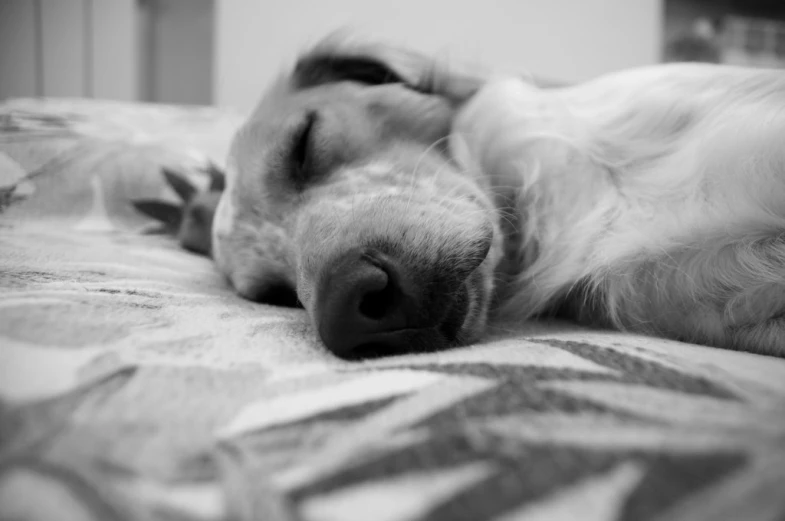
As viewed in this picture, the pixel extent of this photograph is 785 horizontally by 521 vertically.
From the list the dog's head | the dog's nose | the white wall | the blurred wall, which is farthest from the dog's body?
the blurred wall

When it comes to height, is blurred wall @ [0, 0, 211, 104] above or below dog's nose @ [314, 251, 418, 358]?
above

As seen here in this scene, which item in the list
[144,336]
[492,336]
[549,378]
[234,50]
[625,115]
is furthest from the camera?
[234,50]

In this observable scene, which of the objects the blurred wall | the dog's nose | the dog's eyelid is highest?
the blurred wall

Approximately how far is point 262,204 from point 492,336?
0.47 meters

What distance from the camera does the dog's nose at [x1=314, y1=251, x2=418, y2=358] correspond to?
0.57 meters

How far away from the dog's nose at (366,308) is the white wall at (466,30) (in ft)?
8.49

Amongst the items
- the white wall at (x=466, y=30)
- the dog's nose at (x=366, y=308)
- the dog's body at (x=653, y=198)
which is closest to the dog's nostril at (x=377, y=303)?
the dog's nose at (x=366, y=308)

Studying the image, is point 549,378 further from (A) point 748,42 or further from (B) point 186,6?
(A) point 748,42

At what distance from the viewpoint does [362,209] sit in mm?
731

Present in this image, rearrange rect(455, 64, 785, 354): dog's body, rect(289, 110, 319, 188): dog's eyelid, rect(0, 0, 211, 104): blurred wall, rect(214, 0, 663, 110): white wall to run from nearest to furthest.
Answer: rect(455, 64, 785, 354): dog's body < rect(289, 110, 319, 188): dog's eyelid < rect(0, 0, 211, 104): blurred wall < rect(214, 0, 663, 110): white wall

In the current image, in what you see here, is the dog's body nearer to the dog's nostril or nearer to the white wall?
the dog's nostril

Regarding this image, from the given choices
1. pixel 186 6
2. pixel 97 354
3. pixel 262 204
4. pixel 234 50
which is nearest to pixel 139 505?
pixel 97 354

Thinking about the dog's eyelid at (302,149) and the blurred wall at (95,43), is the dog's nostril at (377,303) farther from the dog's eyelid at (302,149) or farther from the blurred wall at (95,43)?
the blurred wall at (95,43)

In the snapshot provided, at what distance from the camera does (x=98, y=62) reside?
3.17m
